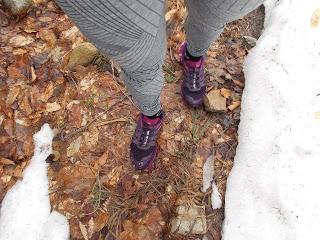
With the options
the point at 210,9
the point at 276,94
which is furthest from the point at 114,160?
the point at 276,94

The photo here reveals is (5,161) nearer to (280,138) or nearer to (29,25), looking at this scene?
(29,25)

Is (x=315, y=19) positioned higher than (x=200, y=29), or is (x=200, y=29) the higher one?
(x=200, y=29)

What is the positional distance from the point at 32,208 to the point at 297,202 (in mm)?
1619

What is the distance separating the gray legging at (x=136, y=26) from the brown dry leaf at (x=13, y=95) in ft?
3.92

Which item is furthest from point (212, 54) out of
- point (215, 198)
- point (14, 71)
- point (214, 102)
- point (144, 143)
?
point (14, 71)

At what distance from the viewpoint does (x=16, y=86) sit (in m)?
1.67

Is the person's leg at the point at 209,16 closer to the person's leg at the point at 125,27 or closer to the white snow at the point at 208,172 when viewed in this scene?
the person's leg at the point at 125,27

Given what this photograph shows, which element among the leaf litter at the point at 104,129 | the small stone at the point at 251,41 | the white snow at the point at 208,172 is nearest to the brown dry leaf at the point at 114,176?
the leaf litter at the point at 104,129

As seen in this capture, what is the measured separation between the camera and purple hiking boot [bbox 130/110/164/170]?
1.39 metres

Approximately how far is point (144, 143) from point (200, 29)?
758 millimetres

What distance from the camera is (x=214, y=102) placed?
5.11 feet

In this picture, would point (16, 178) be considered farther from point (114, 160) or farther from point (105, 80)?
point (105, 80)

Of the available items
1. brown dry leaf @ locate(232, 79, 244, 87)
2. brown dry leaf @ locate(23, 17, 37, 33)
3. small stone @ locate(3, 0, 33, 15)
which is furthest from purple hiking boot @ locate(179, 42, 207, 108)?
small stone @ locate(3, 0, 33, 15)

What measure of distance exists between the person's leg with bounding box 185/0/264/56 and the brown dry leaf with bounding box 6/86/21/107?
134 cm
